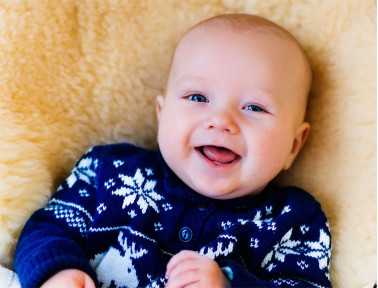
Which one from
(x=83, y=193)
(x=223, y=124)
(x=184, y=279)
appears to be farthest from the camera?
(x=83, y=193)

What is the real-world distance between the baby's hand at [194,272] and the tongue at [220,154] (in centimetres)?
17

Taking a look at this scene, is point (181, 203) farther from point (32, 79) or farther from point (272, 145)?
point (32, 79)

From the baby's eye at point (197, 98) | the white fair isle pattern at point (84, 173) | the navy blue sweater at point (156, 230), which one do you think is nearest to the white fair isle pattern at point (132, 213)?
the navy blue sweater at point (156, 230)

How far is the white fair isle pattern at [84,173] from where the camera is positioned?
3.95 feet

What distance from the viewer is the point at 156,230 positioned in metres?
1.14

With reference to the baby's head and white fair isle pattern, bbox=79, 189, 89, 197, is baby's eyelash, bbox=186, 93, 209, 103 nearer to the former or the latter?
the baby's head

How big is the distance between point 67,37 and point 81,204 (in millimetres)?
288

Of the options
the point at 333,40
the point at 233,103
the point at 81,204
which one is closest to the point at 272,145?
the point at 233,103

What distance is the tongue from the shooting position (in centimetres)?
111

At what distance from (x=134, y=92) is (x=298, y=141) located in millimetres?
310

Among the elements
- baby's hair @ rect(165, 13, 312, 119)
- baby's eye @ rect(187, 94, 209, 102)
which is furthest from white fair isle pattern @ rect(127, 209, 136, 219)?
baby's hair @ rect(165, 13, 312, 119)

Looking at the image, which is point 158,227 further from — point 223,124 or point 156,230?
point 223,124

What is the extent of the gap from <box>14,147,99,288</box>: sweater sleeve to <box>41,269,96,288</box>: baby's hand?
11mm

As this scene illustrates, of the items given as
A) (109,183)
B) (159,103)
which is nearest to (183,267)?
(109,183)
